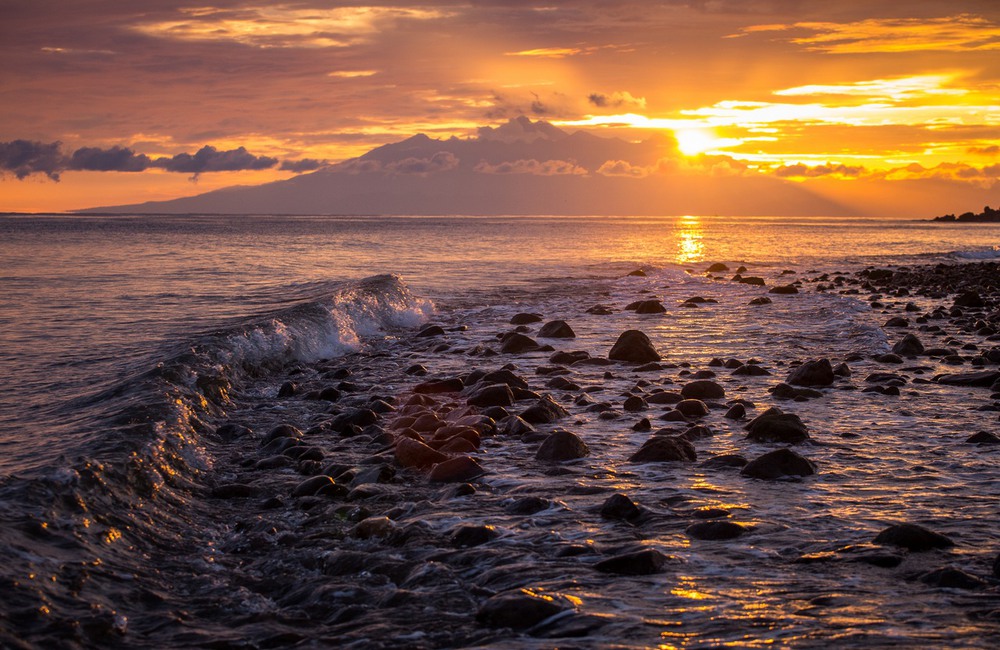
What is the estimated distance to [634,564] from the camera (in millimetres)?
5293

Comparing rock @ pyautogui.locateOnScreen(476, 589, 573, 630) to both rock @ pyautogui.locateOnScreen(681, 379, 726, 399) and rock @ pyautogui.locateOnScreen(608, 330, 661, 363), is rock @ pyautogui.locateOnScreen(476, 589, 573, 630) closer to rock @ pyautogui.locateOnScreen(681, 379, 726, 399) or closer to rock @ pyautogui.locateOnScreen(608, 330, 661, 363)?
rock @ pyautogui.locateOnScreen(681, 379, 726, 399)

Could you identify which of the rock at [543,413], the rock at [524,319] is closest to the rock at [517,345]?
the rock at [524,319]

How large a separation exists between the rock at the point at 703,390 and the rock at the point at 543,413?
6.33 feet

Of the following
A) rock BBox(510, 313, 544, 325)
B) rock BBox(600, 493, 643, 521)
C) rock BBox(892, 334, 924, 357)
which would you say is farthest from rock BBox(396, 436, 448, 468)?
rock BBox(510, 313, 544, 325)

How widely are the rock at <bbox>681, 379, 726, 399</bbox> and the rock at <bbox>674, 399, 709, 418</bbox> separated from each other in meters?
0.85

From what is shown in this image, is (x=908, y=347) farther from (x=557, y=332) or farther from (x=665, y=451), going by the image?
(x=665, y=451)

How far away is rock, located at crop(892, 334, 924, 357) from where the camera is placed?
14423 millimetres

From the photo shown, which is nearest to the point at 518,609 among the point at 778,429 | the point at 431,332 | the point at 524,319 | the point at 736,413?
the point at 778,429

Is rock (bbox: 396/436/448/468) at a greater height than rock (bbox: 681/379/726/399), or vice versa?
rock (bbox: 681/379/726/399)

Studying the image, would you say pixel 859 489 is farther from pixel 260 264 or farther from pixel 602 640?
pixel 260 264

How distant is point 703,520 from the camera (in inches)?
243

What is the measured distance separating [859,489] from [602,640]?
3652 millimetres

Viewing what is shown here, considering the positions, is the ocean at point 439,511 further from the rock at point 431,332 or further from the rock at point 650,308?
the rock at point 650,308

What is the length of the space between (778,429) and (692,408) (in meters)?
1.50
